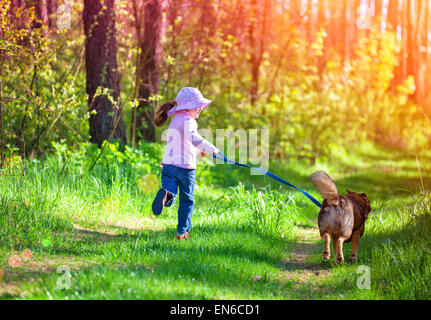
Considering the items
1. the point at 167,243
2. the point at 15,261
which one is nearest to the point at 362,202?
the point at 167,243

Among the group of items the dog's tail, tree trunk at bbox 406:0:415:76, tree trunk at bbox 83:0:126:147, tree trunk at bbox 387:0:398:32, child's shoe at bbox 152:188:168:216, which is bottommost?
child's shoe at bbox 152:188:168:216

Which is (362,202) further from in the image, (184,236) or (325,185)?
(184,236)

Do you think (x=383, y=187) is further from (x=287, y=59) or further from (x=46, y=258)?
(x=46, y=258)

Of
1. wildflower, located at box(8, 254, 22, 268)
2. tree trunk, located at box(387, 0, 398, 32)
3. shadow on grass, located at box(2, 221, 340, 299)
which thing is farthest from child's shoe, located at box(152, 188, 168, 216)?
tree trunk, located at box(387, 0, 398, 32)

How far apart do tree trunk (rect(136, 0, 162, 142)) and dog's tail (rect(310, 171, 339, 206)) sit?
241 inches

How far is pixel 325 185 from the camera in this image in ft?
16.1

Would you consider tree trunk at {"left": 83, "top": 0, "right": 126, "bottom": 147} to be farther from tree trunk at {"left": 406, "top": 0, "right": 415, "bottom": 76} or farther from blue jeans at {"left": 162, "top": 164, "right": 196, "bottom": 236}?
tree trunk at {"left": 406, "top": 0, "right": 415, "bottom": 76}

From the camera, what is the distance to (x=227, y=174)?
12000mm

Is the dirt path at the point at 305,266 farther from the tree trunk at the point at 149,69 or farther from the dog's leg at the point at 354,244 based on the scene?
the tree trunk at the point at 149,69

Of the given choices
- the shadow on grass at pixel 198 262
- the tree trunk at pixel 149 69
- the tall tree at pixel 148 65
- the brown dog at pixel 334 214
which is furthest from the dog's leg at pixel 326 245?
the tree trunk at pixel 149 69

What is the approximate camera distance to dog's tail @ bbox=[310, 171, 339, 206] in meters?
4.87
